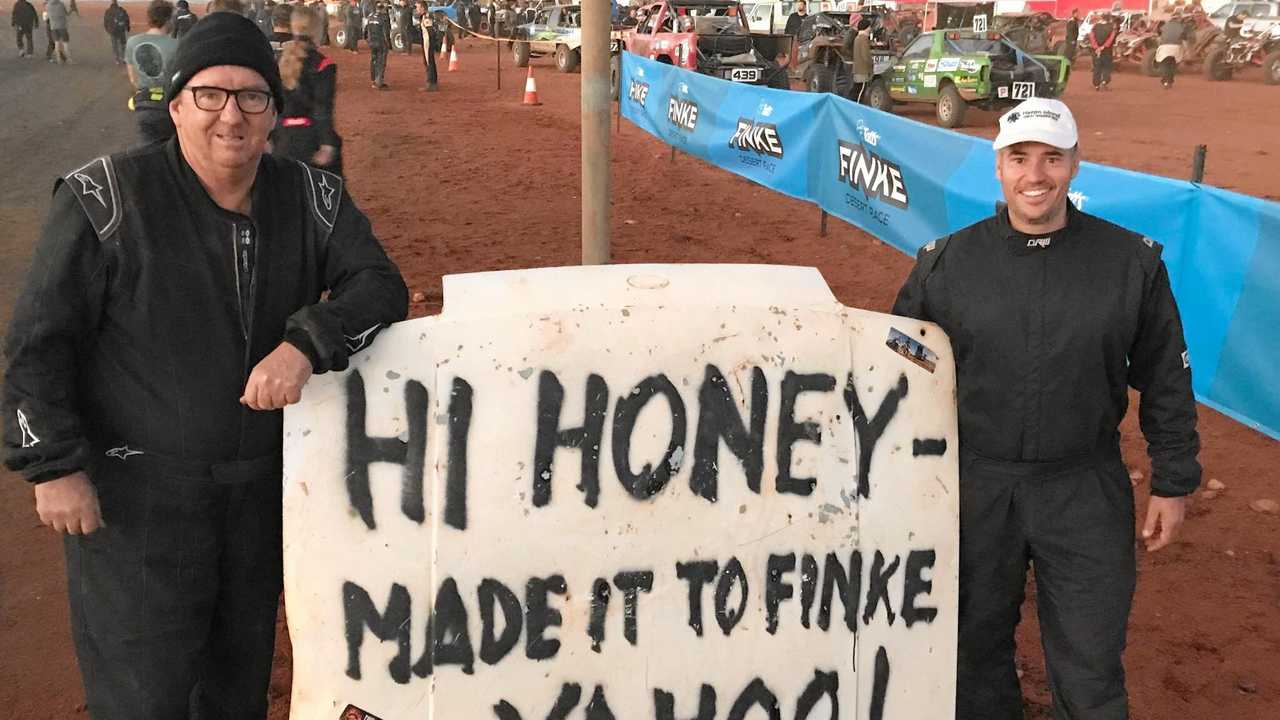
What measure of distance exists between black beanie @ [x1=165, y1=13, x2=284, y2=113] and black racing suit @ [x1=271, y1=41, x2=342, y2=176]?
4.36m

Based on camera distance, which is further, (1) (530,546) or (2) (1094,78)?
(2) (1094,78)

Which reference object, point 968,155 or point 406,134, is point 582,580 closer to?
point 968,155

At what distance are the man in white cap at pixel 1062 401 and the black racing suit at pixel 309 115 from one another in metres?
4.88

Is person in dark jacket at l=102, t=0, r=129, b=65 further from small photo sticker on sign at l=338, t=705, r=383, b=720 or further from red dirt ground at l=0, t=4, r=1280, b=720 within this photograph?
small photo sticker on sign at l=338, t=705, r=383, b=720

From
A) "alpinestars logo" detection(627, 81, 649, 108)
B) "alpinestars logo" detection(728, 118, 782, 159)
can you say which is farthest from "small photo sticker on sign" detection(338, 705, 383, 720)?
"alpinestars logo" detection(627, 81, 649, 108)

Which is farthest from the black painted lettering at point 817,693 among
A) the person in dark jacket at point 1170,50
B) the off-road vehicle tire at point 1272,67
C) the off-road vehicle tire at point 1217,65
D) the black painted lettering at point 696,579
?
the off-road vehicle tire at point 1217,65

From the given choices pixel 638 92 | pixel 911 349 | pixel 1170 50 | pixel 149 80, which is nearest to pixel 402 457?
pixel 911 349

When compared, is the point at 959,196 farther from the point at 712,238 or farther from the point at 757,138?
the point at 757,138

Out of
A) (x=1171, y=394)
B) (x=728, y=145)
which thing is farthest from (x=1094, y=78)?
(x=1171, y=394)

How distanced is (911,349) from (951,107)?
1666cm

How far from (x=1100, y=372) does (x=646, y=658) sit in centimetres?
138

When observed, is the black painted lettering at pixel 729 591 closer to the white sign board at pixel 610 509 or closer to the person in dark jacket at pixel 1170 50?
the white sign board at pixel 610 509

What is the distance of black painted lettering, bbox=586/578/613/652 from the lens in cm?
207

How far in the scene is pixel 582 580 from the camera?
2072mm
